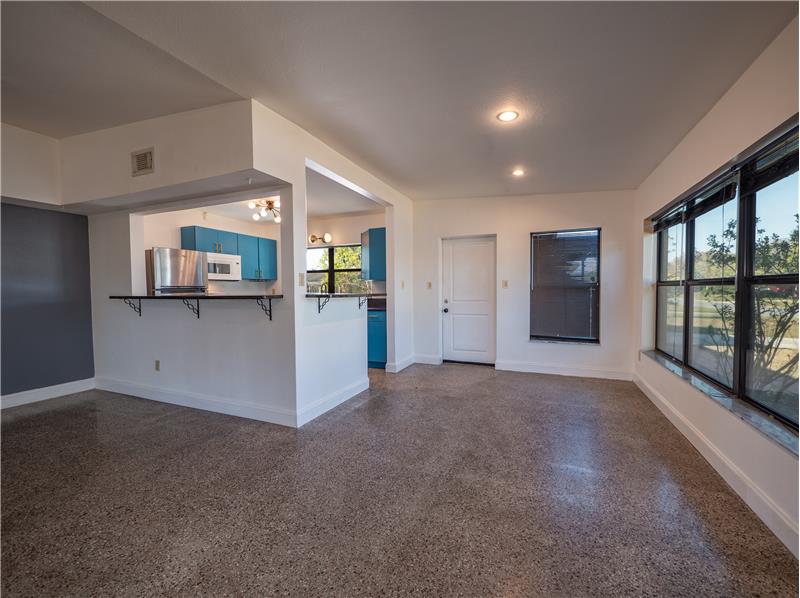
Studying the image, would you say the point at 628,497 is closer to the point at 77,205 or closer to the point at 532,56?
the point at 532,56

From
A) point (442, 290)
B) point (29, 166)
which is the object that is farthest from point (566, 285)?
point (29, 166)

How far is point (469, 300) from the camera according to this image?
546 cm

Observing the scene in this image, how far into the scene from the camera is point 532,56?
201 centimetres

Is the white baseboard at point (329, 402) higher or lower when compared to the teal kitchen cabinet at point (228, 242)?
lower

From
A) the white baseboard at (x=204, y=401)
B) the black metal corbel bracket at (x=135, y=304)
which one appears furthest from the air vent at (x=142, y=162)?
the white baseboard at (x=204, y=401)

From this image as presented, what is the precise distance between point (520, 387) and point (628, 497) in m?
2.22

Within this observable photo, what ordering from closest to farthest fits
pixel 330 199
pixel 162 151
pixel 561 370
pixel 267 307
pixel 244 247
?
1. pixel 162 151
2. pixel 267 307
3. pixel 561 370
4. pixel 330 199
5. pixel 244 247

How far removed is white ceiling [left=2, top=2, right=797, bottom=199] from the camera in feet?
5.60

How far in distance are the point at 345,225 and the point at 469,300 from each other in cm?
261

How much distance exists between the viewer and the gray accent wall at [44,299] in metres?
3.55

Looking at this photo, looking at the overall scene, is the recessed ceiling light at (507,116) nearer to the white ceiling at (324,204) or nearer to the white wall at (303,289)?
the white wall at (303,289)

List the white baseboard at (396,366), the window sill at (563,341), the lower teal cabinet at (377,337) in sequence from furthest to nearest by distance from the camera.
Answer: the lower teal cabinet at (377,337) < the white baseboard at (396,366) < the window sill at (563,341)

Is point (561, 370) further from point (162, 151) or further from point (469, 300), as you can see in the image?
point (162, 151)

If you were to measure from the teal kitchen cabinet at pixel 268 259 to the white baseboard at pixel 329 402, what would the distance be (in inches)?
136
